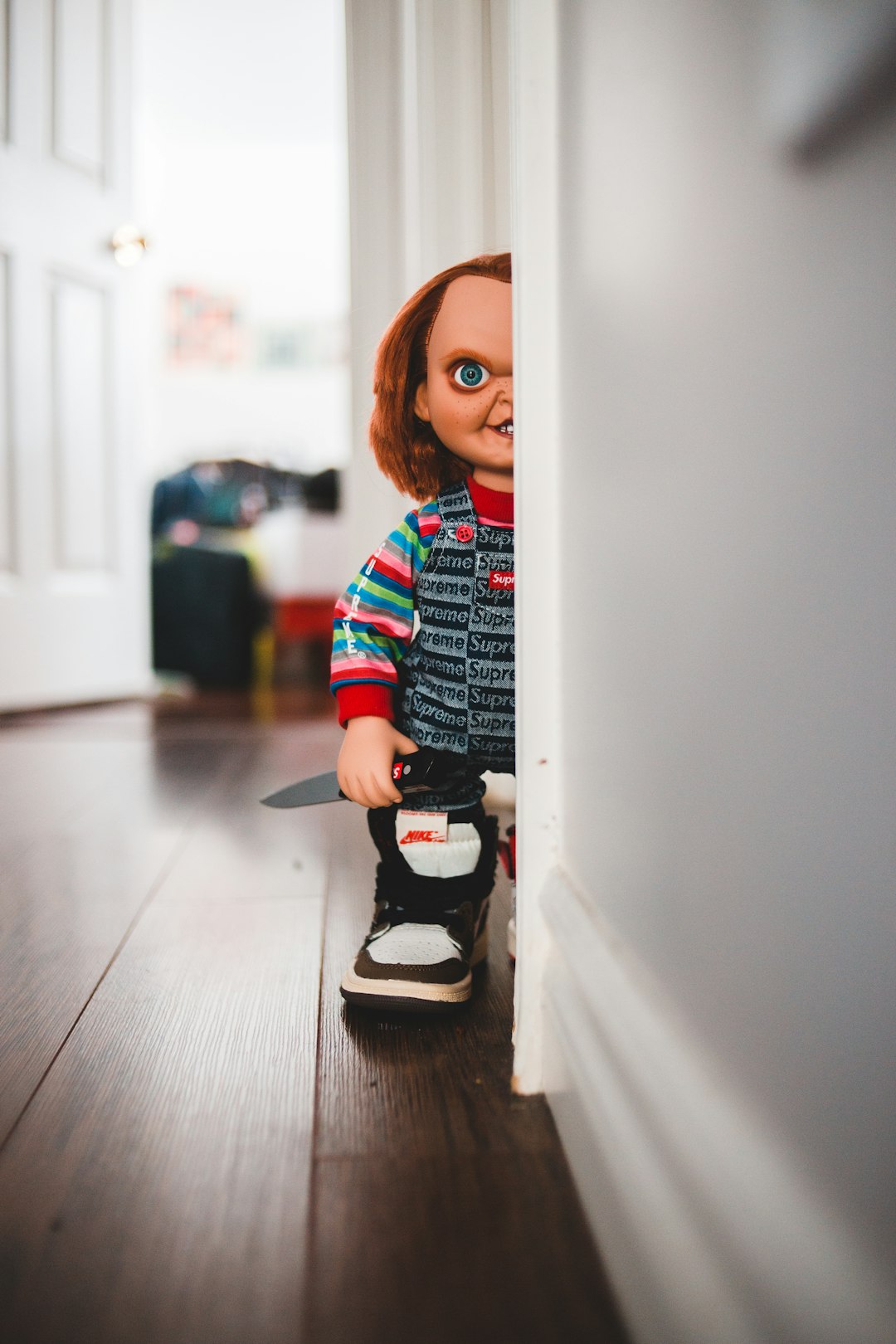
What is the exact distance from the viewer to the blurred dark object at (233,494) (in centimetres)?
300

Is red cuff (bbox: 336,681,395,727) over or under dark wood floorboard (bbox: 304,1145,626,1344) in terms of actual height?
over

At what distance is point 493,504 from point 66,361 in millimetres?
1928

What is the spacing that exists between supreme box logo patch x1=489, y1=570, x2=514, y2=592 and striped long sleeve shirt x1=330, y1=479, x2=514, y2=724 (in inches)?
1.4

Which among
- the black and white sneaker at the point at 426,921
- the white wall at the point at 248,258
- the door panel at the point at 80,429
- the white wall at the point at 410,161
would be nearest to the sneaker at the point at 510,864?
the black and white sneaker at the point at 426,921

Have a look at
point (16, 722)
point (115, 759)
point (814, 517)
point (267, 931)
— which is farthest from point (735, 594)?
point (16, 722)

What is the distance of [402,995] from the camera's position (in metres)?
0.63

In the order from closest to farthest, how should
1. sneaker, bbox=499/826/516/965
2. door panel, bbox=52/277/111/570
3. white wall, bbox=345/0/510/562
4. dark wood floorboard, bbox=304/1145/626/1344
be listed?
dark wood floorboard, bbox=304/1145/626/1344, sneaker, bbox=499/826/516/965, white wall, bbox=345/0/510/562, door panel, bbox=52/277/111/570

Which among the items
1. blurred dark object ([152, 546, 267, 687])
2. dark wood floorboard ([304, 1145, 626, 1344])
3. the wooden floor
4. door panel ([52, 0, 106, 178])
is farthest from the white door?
dark wood floorboard ([304, 1145, 626, 1344])

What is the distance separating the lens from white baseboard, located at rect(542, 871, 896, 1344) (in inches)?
10.5

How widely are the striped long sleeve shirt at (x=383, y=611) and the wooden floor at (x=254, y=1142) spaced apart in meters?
0.21

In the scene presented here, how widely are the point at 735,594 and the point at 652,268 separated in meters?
0.15

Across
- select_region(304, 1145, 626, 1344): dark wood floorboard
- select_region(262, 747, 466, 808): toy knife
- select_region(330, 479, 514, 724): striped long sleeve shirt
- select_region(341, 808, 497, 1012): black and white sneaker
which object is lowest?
select_region(304, 1145, 626, 1344): dark wood floorboard

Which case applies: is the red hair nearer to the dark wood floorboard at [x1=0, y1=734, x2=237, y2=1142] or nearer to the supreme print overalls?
the supreme print overalls

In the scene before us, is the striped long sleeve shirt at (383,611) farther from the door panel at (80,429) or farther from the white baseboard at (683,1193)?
the door panel at (80,429)
